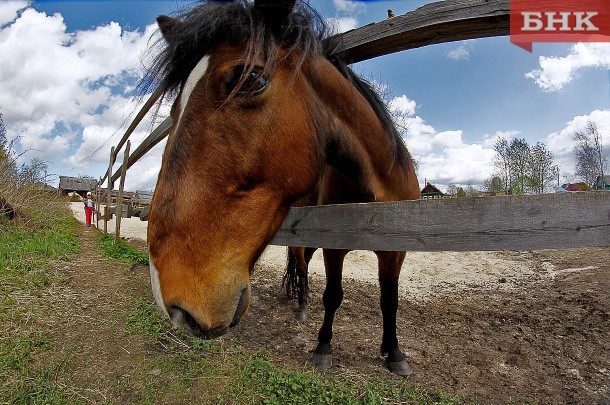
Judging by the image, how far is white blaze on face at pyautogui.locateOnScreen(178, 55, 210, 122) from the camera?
4.24 feet

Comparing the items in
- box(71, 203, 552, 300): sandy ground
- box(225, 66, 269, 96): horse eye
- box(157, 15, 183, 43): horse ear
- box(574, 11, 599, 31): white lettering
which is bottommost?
box(71, 203, 552, 300): sandy ground

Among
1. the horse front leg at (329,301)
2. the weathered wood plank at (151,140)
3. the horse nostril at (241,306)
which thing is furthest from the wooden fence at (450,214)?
the weathered wood plank at (151,140)

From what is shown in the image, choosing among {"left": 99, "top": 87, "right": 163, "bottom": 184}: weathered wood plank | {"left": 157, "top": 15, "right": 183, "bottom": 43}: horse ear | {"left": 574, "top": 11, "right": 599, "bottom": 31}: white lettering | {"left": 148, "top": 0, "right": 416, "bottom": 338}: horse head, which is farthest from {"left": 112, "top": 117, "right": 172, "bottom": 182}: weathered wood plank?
{"left": 574, "top": 11, "right": 599, "bottom": 31}: white lettering

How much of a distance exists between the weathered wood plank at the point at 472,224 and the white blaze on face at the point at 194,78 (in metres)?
0.91

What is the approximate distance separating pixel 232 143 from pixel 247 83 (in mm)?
274

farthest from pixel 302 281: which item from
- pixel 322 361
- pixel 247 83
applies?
pixel 247 83

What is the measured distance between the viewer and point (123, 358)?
2438 millimetres

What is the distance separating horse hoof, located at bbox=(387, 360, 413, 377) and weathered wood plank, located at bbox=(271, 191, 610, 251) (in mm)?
1482

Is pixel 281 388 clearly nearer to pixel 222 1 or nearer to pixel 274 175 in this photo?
pixel 274 175

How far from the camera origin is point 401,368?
8.47ft

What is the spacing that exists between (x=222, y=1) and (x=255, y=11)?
229 millimetres

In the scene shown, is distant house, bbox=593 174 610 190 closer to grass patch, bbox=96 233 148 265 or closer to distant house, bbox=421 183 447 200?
distant house, bbox=421 183 447 200

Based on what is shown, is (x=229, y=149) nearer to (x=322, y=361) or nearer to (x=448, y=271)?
(x=322, y=361)


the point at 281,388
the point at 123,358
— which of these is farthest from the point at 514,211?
the point at 123,358
